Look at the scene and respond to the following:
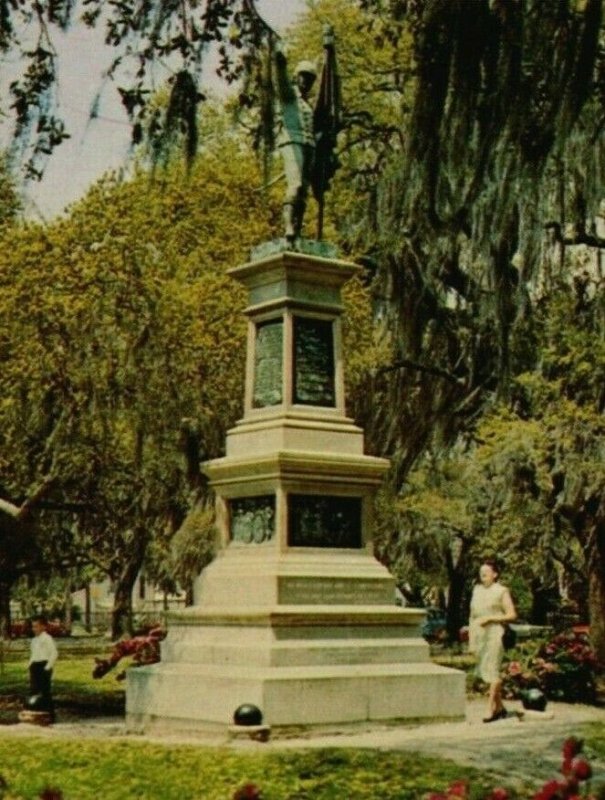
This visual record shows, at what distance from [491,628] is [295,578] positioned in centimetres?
241

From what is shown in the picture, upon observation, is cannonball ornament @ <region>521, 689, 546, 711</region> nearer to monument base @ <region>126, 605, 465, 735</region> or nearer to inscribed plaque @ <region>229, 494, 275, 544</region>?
monument base @ <region>126, 605, 465, 735</region>

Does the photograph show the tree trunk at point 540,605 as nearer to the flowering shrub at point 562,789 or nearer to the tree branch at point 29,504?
the tree branch at point 29,504

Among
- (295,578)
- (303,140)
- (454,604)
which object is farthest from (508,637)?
(454,604)

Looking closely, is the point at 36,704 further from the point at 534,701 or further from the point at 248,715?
the point at 534,701

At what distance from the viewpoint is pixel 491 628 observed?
15.1m

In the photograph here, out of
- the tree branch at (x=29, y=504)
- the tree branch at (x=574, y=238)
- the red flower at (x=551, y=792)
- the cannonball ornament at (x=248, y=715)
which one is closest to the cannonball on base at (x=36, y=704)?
the cannonball ornament at (x=248, y=715)

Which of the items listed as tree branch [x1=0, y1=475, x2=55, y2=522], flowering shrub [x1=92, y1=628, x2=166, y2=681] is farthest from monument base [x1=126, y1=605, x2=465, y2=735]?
tree branch [x1=0, y1=475, x2=55, y2=522]

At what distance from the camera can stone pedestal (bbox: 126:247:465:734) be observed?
13.7m

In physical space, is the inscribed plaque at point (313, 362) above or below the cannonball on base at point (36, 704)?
above

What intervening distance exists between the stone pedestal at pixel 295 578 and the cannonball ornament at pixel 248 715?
30 cm

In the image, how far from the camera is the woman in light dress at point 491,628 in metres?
14.9

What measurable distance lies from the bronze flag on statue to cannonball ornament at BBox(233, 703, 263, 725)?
5950mm

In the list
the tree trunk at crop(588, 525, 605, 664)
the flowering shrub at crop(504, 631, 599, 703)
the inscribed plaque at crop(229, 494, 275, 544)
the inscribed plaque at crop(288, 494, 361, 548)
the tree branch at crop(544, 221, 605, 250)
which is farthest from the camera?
the tree trunk at crop(588, 525, 605, 664)

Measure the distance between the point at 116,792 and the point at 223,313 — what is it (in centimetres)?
1352
